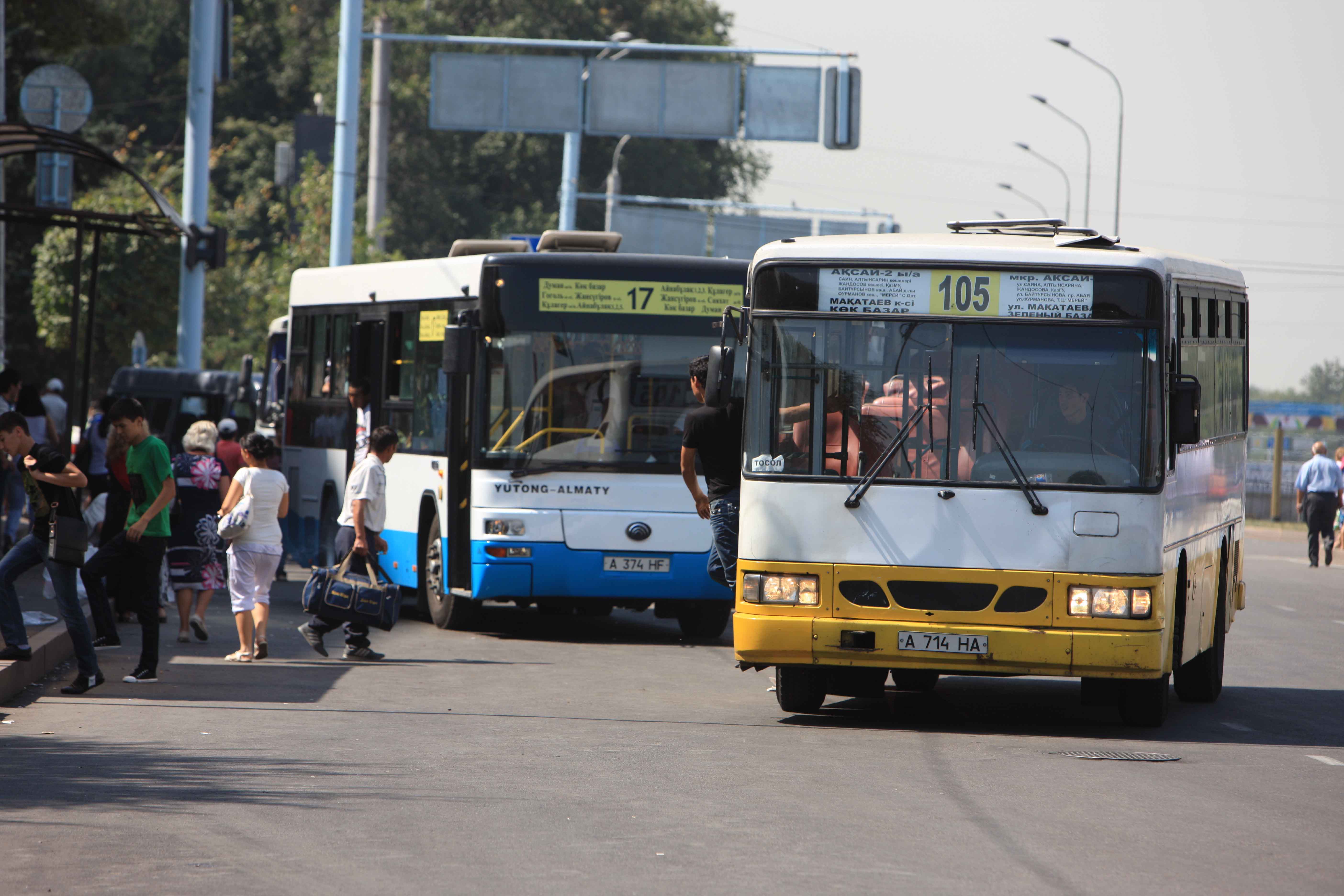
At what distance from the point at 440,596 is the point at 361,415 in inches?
79.0

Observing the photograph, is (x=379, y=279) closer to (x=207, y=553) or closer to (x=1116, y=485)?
(x=207, y=553)

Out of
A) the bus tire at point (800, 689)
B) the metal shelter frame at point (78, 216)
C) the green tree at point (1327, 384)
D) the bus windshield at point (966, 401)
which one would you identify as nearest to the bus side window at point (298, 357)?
the metal shelter frame at point (78, 216)

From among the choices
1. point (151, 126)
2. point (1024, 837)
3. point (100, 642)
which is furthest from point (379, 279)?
point (151, 126)

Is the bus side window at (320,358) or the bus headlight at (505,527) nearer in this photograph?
the bus headlight at (505,527)

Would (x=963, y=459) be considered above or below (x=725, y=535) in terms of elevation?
above

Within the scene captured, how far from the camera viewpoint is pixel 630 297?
1522 cm

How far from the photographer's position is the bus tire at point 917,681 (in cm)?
1248

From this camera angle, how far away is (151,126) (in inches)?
2400

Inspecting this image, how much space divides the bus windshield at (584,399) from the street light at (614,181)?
1211 inches

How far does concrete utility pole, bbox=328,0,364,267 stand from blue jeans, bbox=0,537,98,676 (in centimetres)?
1515

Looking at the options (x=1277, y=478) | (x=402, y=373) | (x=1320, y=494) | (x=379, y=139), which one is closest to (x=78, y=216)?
(x=402, y=373)

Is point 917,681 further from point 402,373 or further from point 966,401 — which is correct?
point 402,373

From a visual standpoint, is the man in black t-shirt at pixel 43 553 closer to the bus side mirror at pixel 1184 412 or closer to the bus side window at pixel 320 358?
the bus side mirror at pixel 1184 412

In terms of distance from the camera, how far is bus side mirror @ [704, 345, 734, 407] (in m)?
10.5
